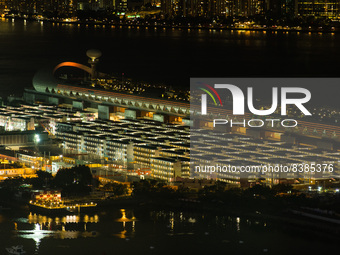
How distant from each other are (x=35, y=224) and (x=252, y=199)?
5.41ft

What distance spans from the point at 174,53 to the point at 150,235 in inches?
572

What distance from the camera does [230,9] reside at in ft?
103

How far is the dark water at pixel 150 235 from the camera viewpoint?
648 cm

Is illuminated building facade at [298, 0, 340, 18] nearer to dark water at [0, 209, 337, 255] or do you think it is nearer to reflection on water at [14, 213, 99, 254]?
dark water at [0, 209, 337, 255]

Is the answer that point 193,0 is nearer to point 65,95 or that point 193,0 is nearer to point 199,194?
point 65,95

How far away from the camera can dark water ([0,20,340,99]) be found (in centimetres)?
1747

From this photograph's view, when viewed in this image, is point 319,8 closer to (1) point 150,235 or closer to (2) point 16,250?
(1) point 150,235

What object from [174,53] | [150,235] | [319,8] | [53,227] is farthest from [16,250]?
[319,8]

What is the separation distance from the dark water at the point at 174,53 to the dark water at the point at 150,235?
674 cm

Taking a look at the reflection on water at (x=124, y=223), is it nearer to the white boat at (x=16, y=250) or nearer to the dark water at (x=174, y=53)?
the white boat at (x=16, y=250)

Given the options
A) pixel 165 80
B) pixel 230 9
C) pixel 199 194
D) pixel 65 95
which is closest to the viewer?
pixel 199 194

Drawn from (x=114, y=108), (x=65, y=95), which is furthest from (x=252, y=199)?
(x=65, y=95)

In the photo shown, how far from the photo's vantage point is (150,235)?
6828mm

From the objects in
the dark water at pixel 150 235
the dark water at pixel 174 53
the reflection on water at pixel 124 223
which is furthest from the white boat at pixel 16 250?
the dark water at pixel 174 53
